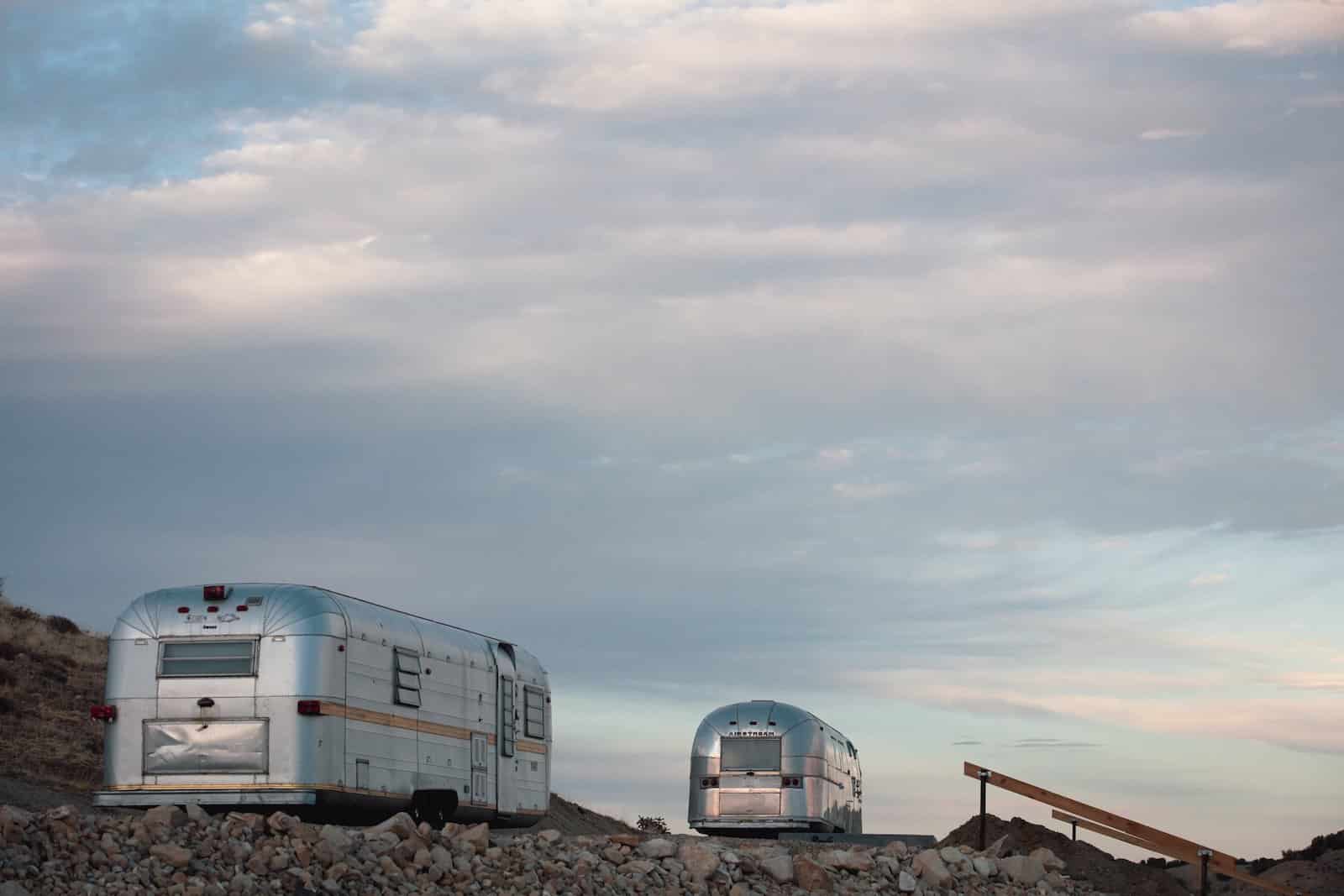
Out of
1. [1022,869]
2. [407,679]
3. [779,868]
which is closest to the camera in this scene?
[779,868]

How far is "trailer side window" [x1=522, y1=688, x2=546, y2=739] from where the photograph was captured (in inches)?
1053

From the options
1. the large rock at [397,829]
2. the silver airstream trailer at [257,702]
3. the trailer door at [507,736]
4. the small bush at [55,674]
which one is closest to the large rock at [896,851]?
the trailer door at [507,736]

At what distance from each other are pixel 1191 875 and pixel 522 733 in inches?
549

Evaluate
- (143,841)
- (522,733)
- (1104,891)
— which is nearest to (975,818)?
(1104,891)

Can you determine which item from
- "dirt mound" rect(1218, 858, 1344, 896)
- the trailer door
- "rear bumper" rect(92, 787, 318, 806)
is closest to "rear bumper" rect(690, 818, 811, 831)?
the trailer door

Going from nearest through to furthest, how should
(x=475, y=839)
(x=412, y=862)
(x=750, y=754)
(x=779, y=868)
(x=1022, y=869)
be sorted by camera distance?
(x=412, y=862)
(x=475, y=839)
(x=779, y=868)
(x=1022, y=869)
(x=750, y=754)

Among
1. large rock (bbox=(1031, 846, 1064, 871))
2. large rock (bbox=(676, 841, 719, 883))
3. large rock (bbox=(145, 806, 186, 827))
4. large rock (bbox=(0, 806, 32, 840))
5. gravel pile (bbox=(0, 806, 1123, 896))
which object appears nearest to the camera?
large rock (bbox=(0, 806, 32, 840))

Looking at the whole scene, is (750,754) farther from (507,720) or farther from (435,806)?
(435,806)

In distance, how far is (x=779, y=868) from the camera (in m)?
20.2

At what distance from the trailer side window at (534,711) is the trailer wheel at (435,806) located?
3.21 m

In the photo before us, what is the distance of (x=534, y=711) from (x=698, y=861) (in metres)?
7.88

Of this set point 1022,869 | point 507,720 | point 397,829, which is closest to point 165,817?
point 397,829

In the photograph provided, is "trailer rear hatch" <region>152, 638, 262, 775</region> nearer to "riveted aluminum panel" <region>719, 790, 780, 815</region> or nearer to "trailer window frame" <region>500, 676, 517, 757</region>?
"trailer window frame" <region>500, 676, 517, 757</region>

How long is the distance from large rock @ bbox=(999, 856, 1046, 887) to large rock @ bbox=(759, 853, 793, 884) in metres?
4.06
